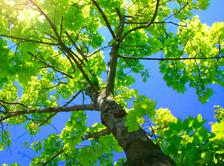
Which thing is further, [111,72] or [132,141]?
[111,72]

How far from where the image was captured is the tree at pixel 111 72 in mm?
4500

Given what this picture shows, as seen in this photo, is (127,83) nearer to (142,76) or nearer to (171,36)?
(142,76)

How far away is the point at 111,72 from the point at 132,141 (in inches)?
117

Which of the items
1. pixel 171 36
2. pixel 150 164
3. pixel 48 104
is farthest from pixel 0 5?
pixel 48 104

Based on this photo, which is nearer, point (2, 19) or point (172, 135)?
point (172, 135)

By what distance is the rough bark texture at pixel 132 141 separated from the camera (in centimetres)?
465

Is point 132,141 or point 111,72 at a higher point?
point 111,72

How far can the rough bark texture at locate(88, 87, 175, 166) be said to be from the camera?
4648 millimetres

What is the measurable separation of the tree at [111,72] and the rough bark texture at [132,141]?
2 centimetres

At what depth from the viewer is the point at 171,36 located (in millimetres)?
10430

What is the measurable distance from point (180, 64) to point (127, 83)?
188 centimetres

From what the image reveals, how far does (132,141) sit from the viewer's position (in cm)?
539

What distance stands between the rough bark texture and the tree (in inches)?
0.7

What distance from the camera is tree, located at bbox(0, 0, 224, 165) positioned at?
4500 millimetres
